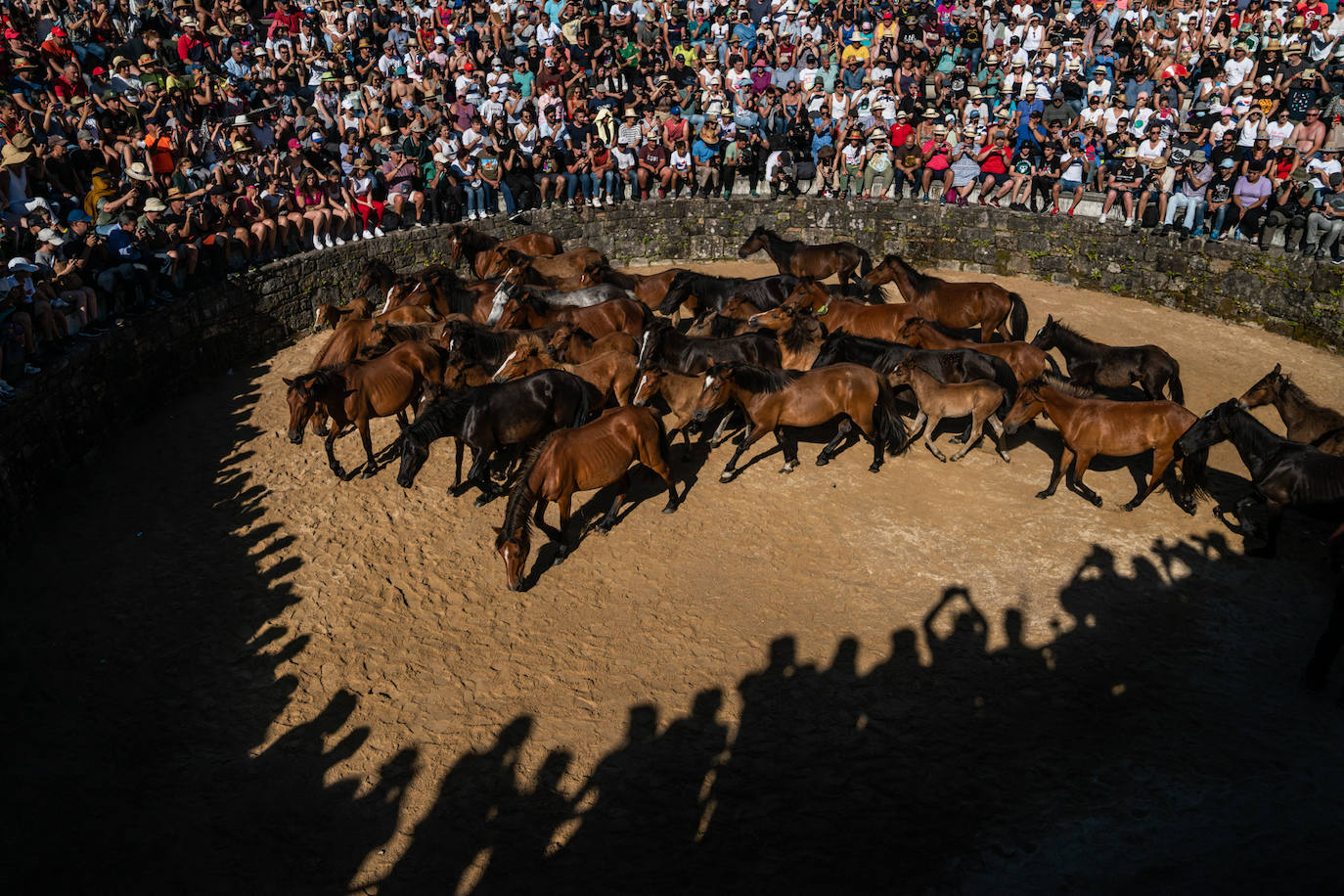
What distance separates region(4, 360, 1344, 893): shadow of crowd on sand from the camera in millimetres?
6328

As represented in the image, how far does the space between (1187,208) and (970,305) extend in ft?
18.8

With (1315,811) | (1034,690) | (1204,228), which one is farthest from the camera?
(1204,228)

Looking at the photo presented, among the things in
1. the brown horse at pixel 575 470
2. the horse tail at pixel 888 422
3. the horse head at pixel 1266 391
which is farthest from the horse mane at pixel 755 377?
the horse head at pixel 1266 391

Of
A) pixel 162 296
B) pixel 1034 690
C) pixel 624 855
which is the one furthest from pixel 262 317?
pixel 1034 690

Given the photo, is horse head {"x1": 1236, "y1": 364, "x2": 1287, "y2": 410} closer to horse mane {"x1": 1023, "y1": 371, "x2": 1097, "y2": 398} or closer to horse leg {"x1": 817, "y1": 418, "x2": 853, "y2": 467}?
horse mane {"x1": 1023, "y1": 371, "x2": 1097, "y2": 398}

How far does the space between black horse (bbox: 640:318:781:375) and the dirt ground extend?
1.50 metres

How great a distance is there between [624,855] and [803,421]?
618 cm

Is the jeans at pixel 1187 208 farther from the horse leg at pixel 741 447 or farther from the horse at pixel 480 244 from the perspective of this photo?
the horse at pixel 480 244

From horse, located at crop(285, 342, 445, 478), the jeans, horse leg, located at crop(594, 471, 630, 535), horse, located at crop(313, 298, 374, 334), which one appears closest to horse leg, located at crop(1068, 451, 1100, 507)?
horse leg, located at crop(594, 471, 630, 535)

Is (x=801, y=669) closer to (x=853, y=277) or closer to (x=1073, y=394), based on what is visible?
(x=1073, y=394)

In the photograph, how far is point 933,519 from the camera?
10609mm

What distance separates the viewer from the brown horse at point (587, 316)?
13555 millimetres

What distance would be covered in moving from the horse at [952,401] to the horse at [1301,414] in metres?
2.67

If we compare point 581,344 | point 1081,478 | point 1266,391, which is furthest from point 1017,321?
point 581,344
